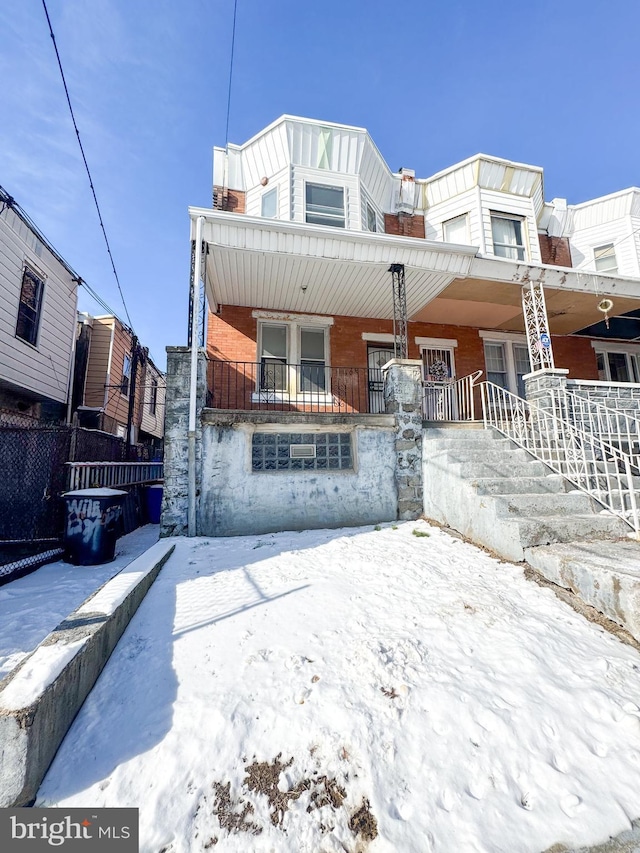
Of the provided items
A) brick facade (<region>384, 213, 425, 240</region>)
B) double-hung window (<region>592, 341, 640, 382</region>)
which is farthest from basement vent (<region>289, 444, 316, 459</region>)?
A: double-hung window (<region>592, 341, 640, 382</region>)

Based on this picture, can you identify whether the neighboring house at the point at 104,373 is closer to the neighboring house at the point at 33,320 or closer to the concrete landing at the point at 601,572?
the neighboring house at the point at 33,320

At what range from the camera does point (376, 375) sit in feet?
32.9

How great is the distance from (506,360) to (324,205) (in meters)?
6.76

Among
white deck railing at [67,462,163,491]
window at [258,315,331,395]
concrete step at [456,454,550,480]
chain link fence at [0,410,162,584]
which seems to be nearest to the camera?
chain link fence at [0,410,162,584]

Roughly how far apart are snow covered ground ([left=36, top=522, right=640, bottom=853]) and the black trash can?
2501 mm

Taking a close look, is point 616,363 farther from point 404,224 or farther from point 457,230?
point 404,224

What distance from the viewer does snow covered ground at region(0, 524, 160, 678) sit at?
297cm

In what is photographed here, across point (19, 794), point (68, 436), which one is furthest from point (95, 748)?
point (68, 436)

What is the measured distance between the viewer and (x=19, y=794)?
1.58m

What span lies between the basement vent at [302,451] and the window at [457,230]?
790 centimetres

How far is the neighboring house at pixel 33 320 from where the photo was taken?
8.57 meters

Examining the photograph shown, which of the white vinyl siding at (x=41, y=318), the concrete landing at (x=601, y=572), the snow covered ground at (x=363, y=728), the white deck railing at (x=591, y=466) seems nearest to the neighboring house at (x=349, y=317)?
the white deck railing at (x=591, y=466)

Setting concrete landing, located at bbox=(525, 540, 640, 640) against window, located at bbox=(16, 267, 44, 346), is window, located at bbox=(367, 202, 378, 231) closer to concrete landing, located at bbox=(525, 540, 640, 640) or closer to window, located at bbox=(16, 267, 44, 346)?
window, located at bbox=(16, 267, 44, 346)

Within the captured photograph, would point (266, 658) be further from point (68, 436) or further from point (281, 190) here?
point (281, 190)
